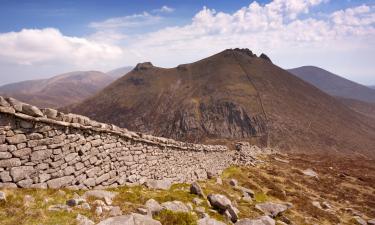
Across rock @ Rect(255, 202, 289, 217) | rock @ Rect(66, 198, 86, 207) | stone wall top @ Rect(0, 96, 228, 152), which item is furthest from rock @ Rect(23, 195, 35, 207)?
rock @ Rect(255, 202, 289, 217)

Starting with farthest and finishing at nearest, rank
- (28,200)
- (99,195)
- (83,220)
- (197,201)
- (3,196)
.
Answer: (197,201), (99,195), (28,200), (3,196), (83,220)

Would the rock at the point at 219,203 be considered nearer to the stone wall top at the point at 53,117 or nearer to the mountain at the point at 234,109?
the stone wall top at the point at 53,117

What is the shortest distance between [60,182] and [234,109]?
130369mm

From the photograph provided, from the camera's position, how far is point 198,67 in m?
197

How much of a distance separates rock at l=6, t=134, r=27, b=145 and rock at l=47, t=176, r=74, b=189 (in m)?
1.95

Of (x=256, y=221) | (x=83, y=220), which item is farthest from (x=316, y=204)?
(x=83, y=220)

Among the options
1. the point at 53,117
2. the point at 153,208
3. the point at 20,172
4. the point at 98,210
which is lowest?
the point at 153,208

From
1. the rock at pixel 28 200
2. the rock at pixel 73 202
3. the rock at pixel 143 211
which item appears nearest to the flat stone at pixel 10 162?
the rock at pixel 28 200

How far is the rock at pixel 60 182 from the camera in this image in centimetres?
1168

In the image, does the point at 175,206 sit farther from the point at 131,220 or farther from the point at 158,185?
the point at 158,185

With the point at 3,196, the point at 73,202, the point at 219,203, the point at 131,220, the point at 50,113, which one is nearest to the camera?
the point at 3,196

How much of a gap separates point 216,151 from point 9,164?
1092 inches

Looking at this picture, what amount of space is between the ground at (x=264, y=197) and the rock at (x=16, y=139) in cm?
163

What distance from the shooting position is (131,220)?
9.56 m
